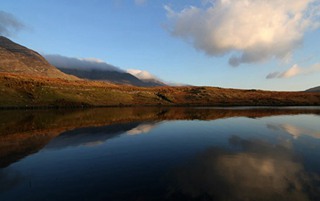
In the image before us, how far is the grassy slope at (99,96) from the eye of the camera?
338ft

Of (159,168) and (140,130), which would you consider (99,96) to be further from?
(159,168)

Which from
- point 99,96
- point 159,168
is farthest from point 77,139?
point 99,96

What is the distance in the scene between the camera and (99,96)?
126 metres

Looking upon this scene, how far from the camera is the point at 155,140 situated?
1378 inches

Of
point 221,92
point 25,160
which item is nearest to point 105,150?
point 25,160

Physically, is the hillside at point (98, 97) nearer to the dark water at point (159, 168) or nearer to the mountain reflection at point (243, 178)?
the dark water at point (159, 168)

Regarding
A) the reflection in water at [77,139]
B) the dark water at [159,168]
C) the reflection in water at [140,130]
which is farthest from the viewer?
the reflection in water at [140,130]

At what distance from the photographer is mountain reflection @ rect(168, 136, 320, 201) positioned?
15539 mm

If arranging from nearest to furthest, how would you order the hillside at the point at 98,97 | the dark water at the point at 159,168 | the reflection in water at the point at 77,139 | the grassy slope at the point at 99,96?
the dark water at the point at 159,168 < the reflection in water at the point at 77,139 < the hillside at the point at 98,97 < the grassy slope at the point at 99,96

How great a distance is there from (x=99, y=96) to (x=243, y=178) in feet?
376

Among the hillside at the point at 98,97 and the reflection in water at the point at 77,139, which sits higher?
the hillside at the point at 98,97

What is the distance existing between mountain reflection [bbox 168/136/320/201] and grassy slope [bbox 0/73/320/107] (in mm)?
93269

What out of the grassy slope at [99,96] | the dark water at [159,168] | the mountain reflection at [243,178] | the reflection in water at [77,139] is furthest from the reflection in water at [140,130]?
the grassy slope at [99,96]

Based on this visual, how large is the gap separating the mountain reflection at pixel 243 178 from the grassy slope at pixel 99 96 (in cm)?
9327
